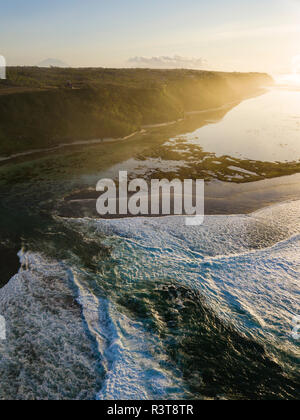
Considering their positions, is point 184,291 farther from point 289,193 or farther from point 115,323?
point 289,193

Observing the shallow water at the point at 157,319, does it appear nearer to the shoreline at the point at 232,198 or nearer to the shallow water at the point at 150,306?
the shallow water at the point at 150,306

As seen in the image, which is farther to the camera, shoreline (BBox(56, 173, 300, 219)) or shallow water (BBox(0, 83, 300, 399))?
shoreline (BBox(56, 173, 300, 219))

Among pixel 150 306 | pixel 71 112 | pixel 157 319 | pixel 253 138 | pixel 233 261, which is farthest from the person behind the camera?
pixel 71 112

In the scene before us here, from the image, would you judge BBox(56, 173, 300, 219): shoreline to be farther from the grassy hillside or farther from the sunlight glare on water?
the grassy hillside

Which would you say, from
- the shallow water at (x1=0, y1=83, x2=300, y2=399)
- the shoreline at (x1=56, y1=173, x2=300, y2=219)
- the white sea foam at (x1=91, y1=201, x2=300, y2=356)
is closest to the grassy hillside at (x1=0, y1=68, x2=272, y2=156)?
the shoreline at (x1=56, y1=173, x2=300, y2=219)

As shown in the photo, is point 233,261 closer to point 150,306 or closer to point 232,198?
point 150,306

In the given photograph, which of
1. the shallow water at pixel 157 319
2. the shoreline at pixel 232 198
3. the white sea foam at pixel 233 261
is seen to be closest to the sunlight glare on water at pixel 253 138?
the shoreline at pixel 232 198

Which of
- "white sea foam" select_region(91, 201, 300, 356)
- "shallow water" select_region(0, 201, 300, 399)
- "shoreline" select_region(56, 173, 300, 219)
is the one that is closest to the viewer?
"shallow water" select_region(0, 201, 300, 399)

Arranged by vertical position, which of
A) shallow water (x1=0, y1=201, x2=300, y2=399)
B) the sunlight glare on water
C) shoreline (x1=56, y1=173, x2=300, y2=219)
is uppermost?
the sunlight glare on water

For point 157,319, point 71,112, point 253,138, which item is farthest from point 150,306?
point 71,112

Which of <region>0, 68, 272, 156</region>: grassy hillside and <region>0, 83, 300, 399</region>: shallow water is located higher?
<region>0, 68, 272, 156</region>: grassy hillside

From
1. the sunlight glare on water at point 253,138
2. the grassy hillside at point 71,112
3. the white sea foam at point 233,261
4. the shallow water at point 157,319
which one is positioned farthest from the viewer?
the grassy hillside at point 71,112

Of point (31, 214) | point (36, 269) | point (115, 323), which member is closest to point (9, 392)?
point (115, 323)
